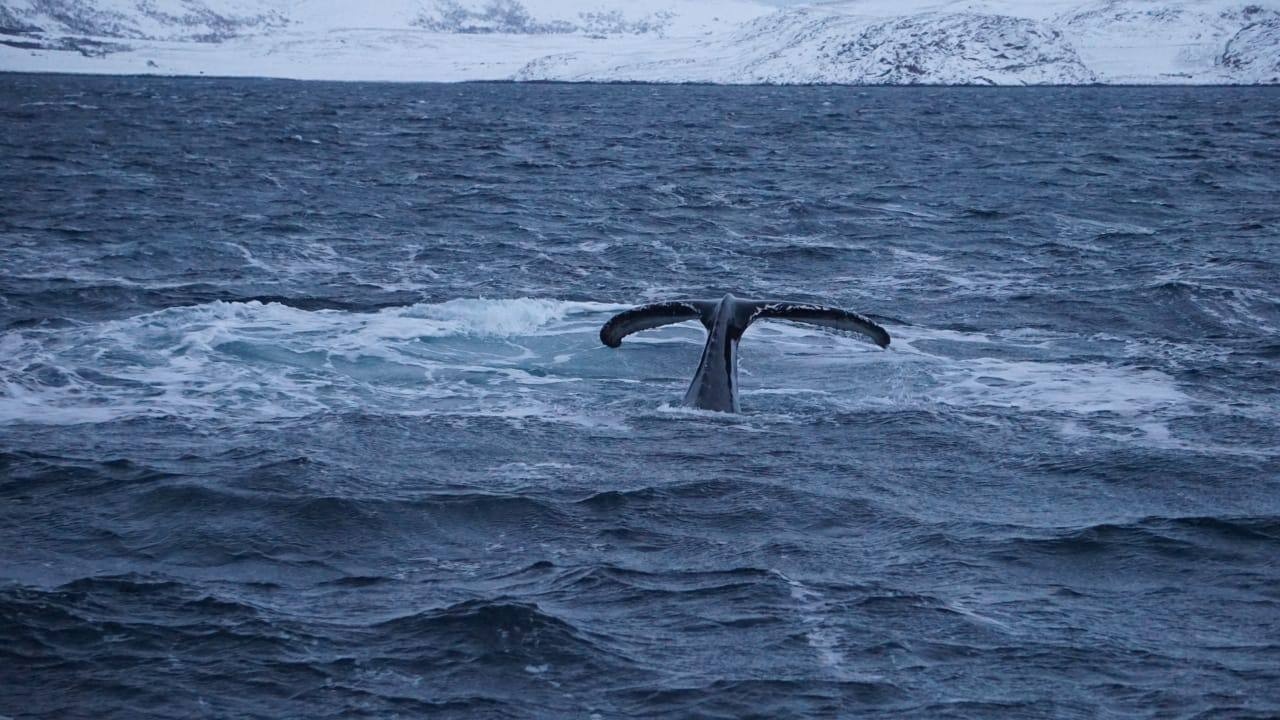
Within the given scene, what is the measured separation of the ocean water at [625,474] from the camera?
7.37 m

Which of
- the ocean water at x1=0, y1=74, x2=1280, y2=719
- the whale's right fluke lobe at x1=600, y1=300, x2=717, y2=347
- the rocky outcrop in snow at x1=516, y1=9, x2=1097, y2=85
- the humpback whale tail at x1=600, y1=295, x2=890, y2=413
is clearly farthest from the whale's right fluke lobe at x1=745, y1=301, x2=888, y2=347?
the rocky outcrop in snow at x1=516, y1=9, x2=1097, y2=85

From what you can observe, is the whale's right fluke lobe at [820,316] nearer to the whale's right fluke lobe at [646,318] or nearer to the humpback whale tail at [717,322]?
the humpback whale tail at [717,322]

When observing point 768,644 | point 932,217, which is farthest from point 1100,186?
point 768,644

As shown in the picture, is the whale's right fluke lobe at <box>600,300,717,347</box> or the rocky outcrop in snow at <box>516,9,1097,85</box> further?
the rocky outcrop in snow at <box>516,9,1097,85</box>

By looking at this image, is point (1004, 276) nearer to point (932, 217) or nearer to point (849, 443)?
point (932, 217)

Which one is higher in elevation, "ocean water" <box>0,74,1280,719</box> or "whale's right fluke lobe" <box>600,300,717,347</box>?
"whale's right fluke lobe" <box>600,300,717,347</box>

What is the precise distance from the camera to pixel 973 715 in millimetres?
6836

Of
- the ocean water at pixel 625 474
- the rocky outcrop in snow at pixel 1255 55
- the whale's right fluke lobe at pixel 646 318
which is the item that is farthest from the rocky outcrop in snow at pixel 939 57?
the whale's right fluke lobe at pixel 646 318

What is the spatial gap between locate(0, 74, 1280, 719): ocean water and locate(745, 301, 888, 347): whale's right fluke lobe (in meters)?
0.95

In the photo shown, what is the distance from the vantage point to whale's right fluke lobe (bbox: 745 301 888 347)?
12.1 metres

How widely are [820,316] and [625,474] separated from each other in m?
2.58

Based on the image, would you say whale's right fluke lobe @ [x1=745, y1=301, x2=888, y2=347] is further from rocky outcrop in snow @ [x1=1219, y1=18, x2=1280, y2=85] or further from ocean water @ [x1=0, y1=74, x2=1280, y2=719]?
rocky outcrop in snow @ [x1=1219, y1=18, x2=1280, y2=85]

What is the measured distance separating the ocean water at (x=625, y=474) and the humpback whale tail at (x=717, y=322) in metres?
0.31

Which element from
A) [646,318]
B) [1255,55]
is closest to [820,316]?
[646,318]
